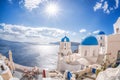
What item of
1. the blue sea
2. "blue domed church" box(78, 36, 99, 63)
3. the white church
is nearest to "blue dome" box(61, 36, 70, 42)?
the white church

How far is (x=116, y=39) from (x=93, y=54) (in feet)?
10.5

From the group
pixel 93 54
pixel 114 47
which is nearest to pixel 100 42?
pixel 93 54

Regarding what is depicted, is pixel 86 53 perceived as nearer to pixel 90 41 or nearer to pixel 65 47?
pixel 90 41

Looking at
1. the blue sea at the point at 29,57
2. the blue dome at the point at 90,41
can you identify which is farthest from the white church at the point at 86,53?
the blue sea at the point at 29,57

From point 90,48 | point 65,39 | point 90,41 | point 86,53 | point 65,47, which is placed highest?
point 65,39

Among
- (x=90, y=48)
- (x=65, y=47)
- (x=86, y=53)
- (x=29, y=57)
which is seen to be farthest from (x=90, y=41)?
(x=29, y=57)

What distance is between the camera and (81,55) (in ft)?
34.0

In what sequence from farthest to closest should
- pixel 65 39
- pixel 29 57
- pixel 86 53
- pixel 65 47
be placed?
1. pixel 29 57
2. pixel 65 39
3. pixel 65 47
4. pixel 86 53

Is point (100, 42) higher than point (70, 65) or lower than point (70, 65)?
higher

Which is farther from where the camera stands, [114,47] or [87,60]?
[87,60]

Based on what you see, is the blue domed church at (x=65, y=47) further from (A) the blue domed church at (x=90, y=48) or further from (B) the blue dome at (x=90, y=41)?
(B) the blue dome at (x=90, y=41)

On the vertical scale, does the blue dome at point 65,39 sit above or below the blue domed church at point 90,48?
above

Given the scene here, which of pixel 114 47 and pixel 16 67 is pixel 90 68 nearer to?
pixel 114 47

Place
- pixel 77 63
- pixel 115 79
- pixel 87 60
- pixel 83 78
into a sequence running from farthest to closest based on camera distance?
pixel 87 60
pixel 77 63
pixel 83 78
pixel 115 79
